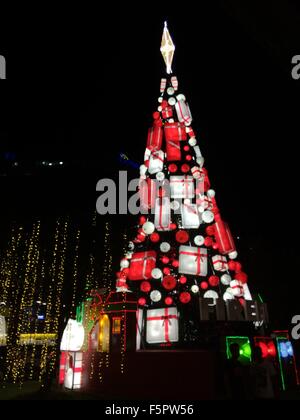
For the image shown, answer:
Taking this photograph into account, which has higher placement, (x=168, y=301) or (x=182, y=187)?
(x=182, y=187)

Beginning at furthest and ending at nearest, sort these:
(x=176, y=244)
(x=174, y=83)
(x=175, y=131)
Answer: (x=174, y=83) < (x=175, y=131) < (x=176, y=244)

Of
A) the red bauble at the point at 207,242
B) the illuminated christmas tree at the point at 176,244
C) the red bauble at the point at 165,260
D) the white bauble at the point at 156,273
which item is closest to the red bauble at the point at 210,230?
the illuminated christmas tree at the point at 176,244

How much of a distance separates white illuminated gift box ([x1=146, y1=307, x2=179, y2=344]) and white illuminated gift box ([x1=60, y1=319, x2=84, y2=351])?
11.2 ft

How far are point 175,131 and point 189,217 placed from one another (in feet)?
13.3

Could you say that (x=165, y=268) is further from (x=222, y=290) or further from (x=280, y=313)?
(x=280, y=313)

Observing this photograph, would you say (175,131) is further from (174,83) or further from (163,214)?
(163,214)

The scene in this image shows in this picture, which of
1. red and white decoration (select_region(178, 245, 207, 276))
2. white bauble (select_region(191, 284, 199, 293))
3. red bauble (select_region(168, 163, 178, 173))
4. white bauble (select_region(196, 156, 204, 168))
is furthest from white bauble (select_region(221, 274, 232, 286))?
white bauble (select_region(196, 156, 204, 168))

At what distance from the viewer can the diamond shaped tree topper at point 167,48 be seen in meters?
16.0

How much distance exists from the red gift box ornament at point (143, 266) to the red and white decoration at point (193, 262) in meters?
1.09

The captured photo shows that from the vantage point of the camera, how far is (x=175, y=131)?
1468 cm

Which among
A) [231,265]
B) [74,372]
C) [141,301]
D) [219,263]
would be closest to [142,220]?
[141,301]

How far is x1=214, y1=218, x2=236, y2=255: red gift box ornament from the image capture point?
513 inches

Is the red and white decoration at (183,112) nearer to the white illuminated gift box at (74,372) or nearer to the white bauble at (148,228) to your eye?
the white bauble at (148,228)

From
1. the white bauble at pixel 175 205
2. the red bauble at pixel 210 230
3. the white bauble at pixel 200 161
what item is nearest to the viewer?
the red bauble at pixel 210 230
